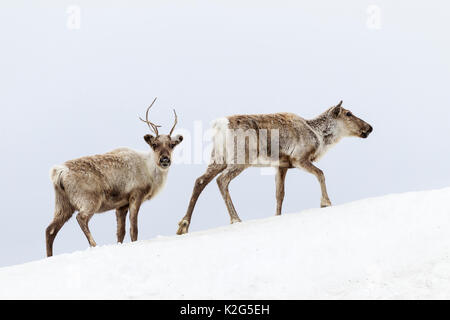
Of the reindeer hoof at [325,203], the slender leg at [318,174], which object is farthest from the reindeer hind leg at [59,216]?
the reindeer hoof at [325,203]

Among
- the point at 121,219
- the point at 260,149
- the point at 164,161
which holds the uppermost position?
the point at 260,149

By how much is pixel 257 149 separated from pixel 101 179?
113 inches

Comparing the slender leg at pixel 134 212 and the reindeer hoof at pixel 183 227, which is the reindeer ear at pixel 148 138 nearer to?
the slender leg at pixel 134 212

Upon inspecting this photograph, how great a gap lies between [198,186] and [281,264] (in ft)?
12.8

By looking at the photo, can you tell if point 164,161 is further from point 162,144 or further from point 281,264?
point 281,264

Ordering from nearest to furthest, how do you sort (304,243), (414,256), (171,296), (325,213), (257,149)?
(171,296)
(414,256)
(304,243)
(325,213)
(257,149)

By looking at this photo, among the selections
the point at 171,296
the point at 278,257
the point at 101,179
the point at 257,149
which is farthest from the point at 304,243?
the point at 101,179

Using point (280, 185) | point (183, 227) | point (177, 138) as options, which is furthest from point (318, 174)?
point (177, 138)

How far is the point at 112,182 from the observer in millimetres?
14039

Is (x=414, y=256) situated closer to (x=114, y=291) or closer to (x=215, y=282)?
(x=215, y=282)

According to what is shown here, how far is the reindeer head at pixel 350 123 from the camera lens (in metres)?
15.1

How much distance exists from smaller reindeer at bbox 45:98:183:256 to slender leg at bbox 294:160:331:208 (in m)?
2.29

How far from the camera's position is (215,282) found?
9.72m
